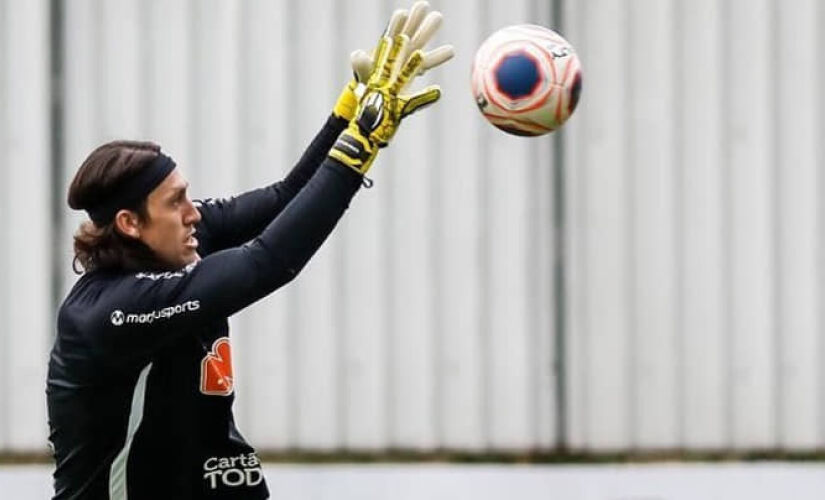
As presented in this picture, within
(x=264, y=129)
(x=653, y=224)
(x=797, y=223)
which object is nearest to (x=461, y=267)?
(x=653, y=224)

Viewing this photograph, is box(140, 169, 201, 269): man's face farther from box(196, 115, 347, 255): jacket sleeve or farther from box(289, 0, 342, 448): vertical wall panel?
box(289, 0, 342, 448): vertical wall panel

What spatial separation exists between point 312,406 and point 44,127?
1817 mm

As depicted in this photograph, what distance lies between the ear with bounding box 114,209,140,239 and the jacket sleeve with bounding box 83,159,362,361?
5.2 inches

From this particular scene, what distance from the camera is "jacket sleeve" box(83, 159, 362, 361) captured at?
15.3 feet

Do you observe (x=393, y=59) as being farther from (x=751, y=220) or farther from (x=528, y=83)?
(x=751, y=220)

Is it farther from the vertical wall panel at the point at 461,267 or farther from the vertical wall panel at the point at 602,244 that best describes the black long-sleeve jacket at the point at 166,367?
the vertical wall panel at the point at 602,244

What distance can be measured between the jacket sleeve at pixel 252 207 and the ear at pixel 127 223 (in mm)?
539

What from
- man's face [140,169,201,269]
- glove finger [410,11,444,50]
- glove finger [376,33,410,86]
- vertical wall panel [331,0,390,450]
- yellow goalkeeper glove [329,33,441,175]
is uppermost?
glove finger [410,11,444,50]

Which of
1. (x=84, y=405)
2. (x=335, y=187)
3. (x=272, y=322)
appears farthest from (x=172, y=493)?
(x=272, y=322)

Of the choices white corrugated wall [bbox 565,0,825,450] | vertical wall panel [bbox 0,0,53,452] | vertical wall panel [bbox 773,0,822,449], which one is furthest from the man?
vertical wall panel [bbox 773,0,822,449]

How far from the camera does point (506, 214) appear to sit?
337 inches

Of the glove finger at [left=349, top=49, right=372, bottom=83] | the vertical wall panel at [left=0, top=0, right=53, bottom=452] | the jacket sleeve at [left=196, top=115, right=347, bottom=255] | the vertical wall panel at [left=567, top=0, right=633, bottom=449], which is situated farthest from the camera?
the vertical wall panel at [left=0, top=0, right=53, bottom=452]

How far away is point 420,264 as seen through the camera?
8570 millimetres

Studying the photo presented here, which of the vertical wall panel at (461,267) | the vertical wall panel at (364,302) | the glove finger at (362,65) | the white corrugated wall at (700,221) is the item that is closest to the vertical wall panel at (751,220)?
the white corrugated wall at (700,221)
